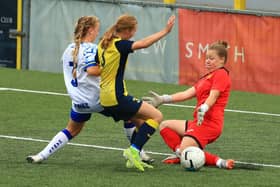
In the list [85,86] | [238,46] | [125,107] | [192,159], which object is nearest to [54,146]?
[85,86]

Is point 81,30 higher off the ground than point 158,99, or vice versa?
point 81,30

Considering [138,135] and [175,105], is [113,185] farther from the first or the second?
[175,105]

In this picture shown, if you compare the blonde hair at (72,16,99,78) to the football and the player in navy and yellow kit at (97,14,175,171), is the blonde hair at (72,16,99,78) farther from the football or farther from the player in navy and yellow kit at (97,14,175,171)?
the football

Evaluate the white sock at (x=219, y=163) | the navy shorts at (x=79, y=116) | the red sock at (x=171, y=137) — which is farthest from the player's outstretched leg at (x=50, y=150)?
the white sock at (x=219, y=163)

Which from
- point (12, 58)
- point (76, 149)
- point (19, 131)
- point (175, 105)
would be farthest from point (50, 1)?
point (76, 149)

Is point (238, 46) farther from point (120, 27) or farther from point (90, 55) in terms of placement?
point (120, 27)

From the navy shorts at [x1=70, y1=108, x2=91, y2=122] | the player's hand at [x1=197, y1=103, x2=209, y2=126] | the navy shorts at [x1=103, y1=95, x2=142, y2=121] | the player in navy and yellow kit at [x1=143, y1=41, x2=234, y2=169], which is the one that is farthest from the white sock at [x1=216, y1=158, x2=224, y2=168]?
the navy shorts at [x1=70, y1=108, x2=91, y2=122]

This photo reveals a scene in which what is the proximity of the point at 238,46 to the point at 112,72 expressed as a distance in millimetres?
9185

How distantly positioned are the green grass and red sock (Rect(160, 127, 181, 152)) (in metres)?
0.28

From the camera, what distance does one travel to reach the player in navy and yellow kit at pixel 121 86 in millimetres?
11133

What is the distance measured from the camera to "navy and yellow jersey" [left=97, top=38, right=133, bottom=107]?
11.1 m

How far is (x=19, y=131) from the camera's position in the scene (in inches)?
558

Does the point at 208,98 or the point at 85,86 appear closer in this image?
the point at 208,98

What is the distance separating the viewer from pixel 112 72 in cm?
1120
